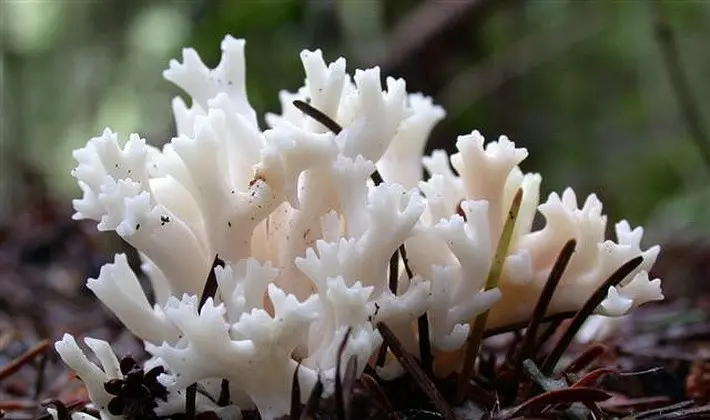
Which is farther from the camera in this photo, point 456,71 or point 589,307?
point 456,71

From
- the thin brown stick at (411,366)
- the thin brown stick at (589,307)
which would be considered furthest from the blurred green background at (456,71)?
the thin brown stick at (411,366)

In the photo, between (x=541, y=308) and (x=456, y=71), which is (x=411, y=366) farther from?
(x=456, y=71)

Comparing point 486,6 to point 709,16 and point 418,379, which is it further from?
point 418,379

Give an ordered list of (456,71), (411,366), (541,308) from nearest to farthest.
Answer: (411,366)
(541,308)
(456,71)

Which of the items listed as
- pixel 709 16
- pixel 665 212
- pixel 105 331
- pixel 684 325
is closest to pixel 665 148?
pixel 709 16

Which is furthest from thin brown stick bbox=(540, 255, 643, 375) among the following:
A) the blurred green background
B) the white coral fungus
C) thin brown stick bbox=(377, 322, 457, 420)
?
the blurred green background

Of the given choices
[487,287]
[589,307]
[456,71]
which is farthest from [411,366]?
[456,71]

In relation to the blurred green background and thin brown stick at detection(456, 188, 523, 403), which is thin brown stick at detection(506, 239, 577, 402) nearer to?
thin brown stick at detection(456, 188, 523, 403)
